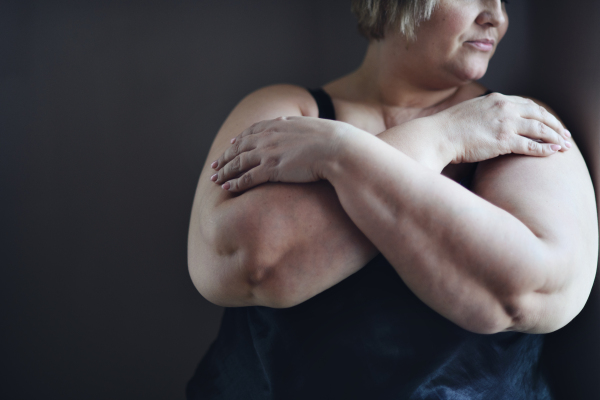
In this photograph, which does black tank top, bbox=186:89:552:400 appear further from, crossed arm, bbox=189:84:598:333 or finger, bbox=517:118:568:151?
finger, bbox=517:118:568:151

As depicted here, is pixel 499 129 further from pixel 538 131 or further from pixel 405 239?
pixel 405 239

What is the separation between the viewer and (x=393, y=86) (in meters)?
1.05

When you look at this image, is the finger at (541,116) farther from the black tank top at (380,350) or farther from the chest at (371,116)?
the black tank top at (380,350)

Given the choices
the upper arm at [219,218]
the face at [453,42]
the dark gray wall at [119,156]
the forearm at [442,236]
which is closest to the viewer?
the forearm at [442,236]

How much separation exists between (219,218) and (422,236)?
34cm

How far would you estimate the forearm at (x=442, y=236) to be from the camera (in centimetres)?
60

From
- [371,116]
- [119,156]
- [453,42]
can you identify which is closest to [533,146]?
[453,42]

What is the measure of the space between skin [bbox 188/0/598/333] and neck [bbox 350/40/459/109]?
0.57 ft

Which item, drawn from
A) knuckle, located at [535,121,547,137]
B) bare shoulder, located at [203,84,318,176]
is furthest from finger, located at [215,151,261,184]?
knuckle, located at [535,121,547,137]

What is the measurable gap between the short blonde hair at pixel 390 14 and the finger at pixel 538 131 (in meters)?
0.31

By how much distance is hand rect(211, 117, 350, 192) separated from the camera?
672 millimetres

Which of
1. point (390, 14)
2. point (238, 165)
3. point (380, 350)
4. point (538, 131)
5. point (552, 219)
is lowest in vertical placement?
point (380, 350)

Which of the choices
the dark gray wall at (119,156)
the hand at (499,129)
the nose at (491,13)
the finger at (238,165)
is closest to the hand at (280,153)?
the finger at (238,165)

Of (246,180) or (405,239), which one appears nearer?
(405,239)
